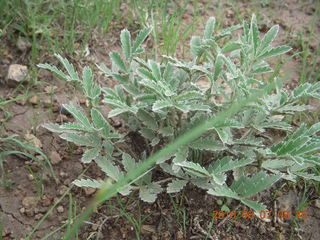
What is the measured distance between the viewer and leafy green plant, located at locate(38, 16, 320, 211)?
1699mm

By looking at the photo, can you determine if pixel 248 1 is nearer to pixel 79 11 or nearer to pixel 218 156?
pixel 79 11

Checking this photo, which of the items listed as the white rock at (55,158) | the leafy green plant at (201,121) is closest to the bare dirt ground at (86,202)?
the white rock at (55,158)

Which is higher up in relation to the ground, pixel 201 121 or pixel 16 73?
pixel 201 121

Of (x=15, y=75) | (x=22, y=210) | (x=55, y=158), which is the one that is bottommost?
(x=22, y=210)

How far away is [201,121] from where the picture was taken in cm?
186

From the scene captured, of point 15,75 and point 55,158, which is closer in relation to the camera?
point 55,158

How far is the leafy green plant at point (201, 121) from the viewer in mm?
1699

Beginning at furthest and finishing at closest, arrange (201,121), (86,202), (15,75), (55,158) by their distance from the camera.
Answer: (15,75)
(55,158)
(86,202)
(201,121)

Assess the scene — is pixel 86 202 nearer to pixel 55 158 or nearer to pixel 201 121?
pixel 55 158

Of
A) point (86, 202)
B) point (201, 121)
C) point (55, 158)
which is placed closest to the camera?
point (201, 121)

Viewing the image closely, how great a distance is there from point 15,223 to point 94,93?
2.24ft
